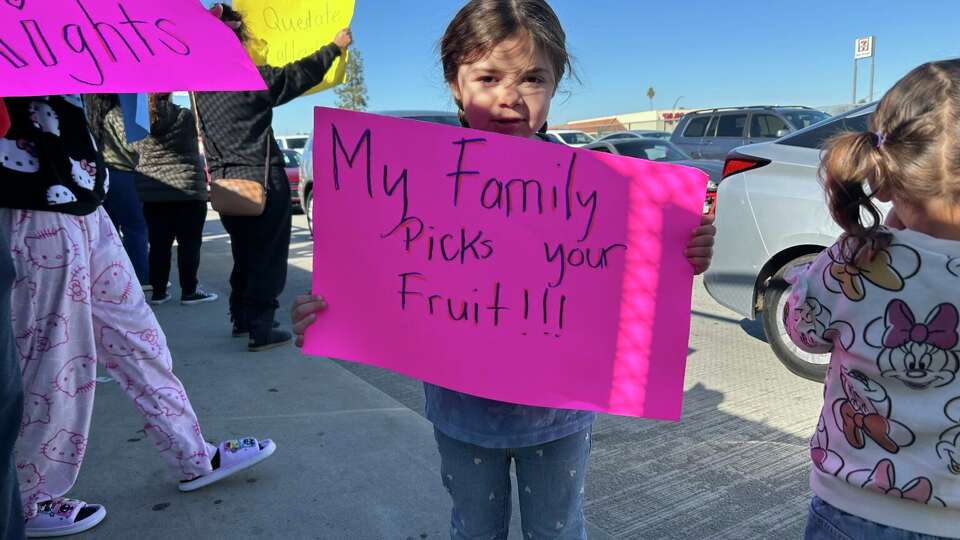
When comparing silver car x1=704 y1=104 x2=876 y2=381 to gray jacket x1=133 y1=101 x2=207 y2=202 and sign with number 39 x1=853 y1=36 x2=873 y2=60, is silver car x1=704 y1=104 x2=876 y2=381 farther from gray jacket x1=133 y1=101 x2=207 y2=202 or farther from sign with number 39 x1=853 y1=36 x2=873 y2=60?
sign with number 39 x1=853 y1=36 x2=873 y2=60

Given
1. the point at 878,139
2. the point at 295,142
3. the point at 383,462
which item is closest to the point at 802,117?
the point at 383,462

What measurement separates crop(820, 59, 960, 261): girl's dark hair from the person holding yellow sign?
2589mm

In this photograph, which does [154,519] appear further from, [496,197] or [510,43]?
[510,43]

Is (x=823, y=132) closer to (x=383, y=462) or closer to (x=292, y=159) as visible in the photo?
(x=383, y=462)

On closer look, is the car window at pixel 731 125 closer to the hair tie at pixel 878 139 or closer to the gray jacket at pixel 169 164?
the gray jacket at pixel 169 164

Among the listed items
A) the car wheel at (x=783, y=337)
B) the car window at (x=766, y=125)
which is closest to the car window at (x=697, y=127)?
the car window at (x=766, y=125)

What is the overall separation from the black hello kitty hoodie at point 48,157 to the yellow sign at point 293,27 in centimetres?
145

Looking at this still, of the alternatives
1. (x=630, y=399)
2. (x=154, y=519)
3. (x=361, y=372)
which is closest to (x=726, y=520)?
(x=630, y=399)

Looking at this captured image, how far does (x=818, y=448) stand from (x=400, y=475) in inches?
65.7

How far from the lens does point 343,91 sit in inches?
1411

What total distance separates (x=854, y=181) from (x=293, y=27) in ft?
9.48

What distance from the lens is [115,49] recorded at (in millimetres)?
1601

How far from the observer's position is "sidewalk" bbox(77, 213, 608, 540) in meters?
2.27

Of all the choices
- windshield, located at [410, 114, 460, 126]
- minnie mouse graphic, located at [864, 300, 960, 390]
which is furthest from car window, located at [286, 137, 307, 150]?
minnie mouse graphic, located at [864, 300, 960, 390]
